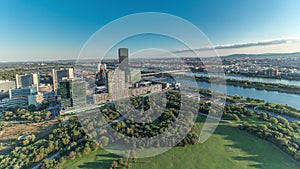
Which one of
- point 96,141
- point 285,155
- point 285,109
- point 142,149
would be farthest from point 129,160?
point 285,109

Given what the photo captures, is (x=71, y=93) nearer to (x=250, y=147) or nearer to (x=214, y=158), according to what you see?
(x=214, y=158)

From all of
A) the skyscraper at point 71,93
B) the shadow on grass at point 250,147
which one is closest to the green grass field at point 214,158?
the shadow on grass at point 250,147

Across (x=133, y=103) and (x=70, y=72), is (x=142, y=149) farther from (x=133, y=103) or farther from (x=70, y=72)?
(x=70, y=72)

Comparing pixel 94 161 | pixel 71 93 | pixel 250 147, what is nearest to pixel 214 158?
pixel 250 147

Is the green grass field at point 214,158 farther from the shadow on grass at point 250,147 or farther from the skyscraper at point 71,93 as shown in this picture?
the skyscraper at point 71,93

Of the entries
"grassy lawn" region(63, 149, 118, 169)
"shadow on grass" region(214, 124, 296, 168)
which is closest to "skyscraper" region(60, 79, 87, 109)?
"grassy lawn" region(63, 149, 118, 169)

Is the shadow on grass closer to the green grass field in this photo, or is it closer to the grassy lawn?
the green grass field
